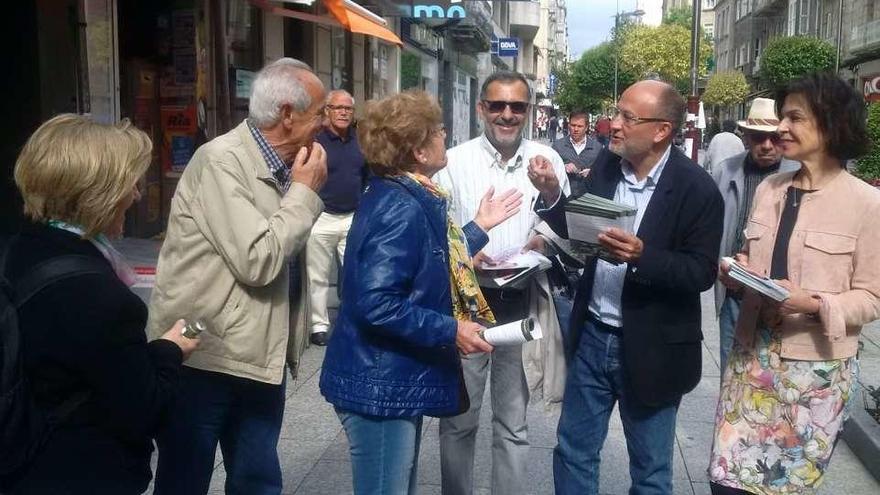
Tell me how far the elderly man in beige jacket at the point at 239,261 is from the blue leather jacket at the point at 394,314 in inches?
8.7

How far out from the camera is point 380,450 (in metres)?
2.79

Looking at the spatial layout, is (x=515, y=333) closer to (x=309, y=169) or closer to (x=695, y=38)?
(x=309, y=169)

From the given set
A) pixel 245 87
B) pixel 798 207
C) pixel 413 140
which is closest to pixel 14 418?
pixel 413 140

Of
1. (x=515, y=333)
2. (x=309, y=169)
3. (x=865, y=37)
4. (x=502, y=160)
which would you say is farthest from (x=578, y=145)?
(x=865, y=37)

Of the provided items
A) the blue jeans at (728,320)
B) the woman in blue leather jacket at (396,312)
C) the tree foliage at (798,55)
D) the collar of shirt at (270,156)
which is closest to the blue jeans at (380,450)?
the woman in blue leather jacket at (396,312)

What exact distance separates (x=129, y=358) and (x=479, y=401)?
1886 mm

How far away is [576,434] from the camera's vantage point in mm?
3480

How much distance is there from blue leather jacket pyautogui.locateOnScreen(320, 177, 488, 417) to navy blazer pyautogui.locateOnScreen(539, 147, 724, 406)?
754 mm

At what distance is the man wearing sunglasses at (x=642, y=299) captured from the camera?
10.3 ft

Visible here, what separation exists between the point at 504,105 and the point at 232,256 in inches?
59.5

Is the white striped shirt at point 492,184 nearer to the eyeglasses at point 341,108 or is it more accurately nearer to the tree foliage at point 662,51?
the eyeglasses at point 341,108

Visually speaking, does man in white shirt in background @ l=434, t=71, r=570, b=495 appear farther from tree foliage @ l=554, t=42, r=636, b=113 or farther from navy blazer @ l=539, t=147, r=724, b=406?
tree foliage @ l=554, t=42, r=636, b=113

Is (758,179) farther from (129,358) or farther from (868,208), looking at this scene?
(129,358)

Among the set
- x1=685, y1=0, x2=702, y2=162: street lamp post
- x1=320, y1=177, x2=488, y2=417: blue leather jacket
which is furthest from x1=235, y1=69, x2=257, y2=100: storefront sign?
x1=685, y1=0, x2=702, y2=162: street lamp post
